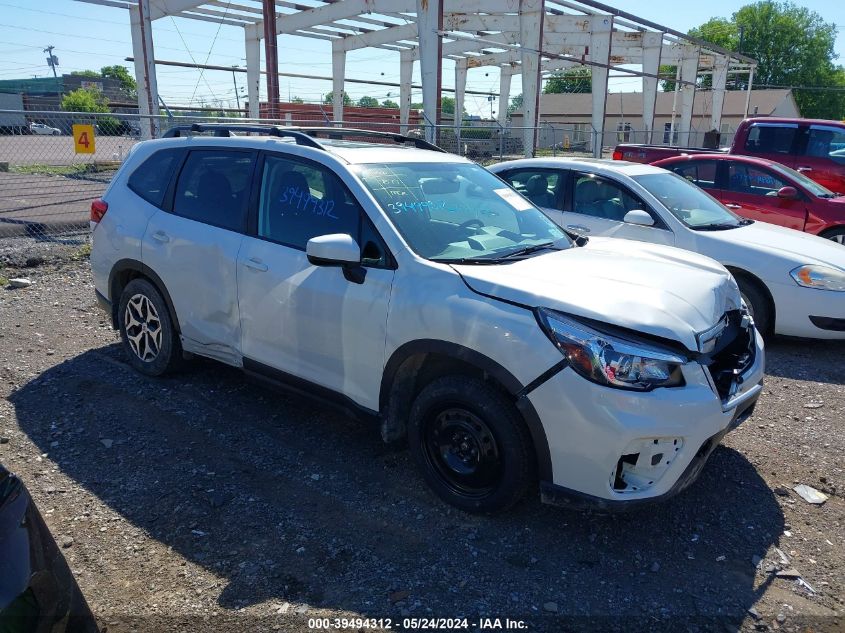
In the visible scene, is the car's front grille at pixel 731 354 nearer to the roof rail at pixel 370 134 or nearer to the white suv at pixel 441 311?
the white suv at pixel 441 311

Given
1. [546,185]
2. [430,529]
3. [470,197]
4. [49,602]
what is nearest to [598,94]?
[546,185]

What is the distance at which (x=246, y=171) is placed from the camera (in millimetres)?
4336

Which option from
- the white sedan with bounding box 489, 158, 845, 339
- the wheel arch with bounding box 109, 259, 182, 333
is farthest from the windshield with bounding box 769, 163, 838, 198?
the wheel arch with bounding box 109, 259, 182, 333

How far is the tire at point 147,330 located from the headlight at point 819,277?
534cm

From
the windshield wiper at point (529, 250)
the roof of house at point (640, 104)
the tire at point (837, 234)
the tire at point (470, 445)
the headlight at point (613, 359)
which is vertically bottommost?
the tire at point (470, 445)

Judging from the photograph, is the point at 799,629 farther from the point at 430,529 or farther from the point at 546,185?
the point at 546,185

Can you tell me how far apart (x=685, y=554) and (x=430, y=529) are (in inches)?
48.7

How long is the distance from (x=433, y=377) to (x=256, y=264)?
1.38 m

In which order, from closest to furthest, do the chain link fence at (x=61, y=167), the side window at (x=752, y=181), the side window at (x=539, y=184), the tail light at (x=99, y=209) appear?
1. the tail light at (x=99, y=209)
2. the side window at (x=539, y=184)
3. the side window at (x=752, y=181)
4. the chain link fence at (x=61, y=167)

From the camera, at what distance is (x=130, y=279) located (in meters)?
5.14

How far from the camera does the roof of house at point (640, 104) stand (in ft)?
170

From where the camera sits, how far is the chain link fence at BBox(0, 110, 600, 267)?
9.80 meters

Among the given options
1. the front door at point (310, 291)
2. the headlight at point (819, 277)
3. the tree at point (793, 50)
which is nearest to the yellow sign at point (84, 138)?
the front door at point (310, 291)

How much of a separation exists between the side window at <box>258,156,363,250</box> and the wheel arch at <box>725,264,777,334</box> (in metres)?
4.10
